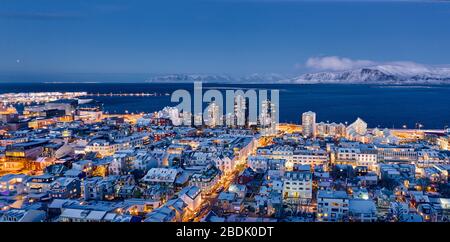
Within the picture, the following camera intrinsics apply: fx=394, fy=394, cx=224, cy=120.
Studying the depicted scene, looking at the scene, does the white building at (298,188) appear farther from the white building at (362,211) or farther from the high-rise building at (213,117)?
the high-rise building at (213,117)

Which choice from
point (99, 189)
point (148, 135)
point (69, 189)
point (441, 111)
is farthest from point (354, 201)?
point (441, 111)

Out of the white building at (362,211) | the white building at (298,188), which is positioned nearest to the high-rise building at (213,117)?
the white building at (298,188)

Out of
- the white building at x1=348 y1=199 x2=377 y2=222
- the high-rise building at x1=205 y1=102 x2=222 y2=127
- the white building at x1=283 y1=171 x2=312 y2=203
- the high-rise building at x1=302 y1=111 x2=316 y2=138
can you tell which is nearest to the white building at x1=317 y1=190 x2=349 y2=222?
the white building at x1=348 y1=199 x2=377 y2=222

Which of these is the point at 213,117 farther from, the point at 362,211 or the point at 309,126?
the point at 362,211

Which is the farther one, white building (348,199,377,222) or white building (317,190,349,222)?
white building (317,190,349,222)

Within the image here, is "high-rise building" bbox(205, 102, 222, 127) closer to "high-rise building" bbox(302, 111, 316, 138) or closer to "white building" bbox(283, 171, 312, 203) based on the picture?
"high-rise building" bbox(302, 111, 316, 138)

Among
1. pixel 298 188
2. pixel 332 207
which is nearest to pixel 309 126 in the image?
pixel 298 188

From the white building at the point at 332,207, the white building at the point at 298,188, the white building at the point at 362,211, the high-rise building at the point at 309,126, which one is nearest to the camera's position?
the white building at the point at 362,211

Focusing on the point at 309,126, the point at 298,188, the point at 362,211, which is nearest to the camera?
the point at 362,211

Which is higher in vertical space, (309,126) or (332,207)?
(309,126)
